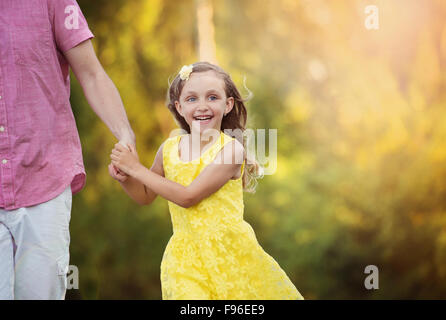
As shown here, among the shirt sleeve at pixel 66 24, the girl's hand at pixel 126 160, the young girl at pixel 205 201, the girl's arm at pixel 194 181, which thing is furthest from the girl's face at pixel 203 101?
the shirt sleeve at pixel 66 24

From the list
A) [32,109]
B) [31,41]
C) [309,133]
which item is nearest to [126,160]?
[32,109]

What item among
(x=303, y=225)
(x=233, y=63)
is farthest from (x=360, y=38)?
(x=303, y=225)

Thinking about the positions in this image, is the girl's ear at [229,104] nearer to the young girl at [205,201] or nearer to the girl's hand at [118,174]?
the young girl at [205,201]

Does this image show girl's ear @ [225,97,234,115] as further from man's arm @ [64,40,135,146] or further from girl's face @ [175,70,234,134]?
man's arm @ [64,40,135,146]

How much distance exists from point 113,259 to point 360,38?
2.83m

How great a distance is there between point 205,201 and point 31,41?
70cm

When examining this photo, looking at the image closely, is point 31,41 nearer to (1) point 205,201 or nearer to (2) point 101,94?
(2) point 101,94

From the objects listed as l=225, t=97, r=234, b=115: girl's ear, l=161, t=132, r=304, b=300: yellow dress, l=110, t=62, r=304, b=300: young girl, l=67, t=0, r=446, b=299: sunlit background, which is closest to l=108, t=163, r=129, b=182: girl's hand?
l=110, t=62, r=304, b=300: young girl

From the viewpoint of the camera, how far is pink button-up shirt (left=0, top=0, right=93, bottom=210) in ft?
5.74

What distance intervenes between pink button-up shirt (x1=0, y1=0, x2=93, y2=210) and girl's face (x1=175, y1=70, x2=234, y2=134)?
1.38 ft

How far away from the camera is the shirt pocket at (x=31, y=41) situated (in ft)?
5.78
